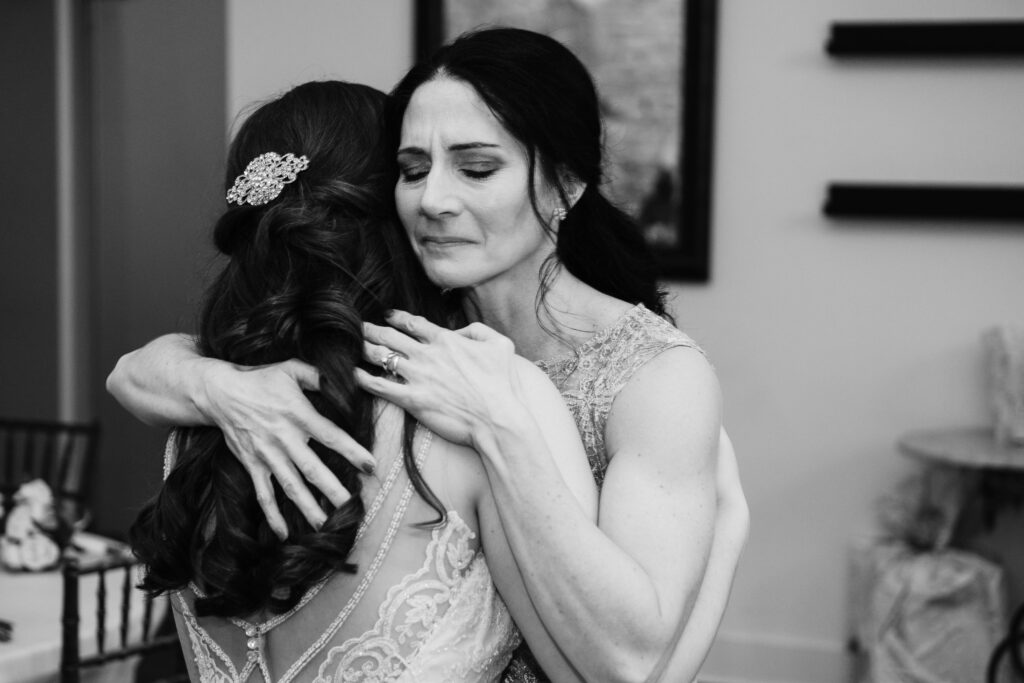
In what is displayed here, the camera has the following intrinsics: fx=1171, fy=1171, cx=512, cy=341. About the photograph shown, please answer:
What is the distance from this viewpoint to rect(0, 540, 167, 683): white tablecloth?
2277 millimetres

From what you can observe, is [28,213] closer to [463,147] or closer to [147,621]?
[147,621]

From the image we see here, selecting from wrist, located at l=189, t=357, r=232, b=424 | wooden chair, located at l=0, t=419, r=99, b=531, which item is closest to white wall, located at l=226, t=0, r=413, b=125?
wooden chair, located at l=0, t=419, r=99, b=531

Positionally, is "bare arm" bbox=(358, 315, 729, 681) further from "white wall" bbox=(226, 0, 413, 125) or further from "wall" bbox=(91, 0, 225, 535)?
"wall" bbox=(91, 0, 225, 535)

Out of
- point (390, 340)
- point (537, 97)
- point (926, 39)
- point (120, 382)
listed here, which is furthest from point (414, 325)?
point (926, 39)

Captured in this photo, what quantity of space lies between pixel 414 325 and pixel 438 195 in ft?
0.69

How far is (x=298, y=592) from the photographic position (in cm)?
121

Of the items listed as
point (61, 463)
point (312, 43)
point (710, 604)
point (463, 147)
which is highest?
point (312, 43)

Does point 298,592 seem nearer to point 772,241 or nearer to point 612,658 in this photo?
point 612,658

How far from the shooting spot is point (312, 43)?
186 inches

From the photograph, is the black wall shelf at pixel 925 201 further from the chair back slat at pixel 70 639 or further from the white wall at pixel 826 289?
the chair back slat at pixel 70 639

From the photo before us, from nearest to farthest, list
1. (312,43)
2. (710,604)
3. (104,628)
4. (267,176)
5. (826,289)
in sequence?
(267,176) → (710,604) → (104,628) → (826,289) → (312,43)

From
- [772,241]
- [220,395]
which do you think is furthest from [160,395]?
[772,241]

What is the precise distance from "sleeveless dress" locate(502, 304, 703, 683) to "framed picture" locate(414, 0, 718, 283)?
2502 mm

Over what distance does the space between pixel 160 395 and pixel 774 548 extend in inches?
125
